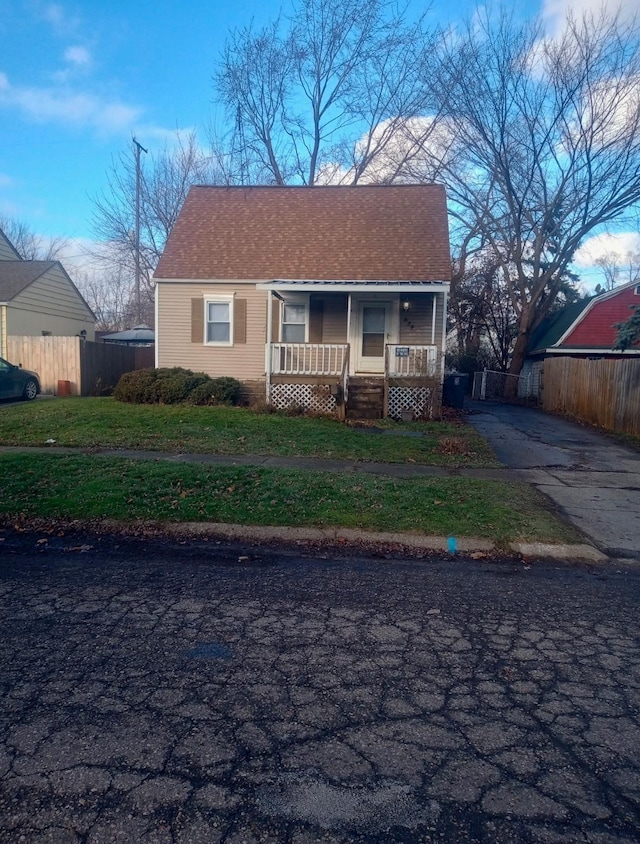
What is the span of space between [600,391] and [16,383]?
1714 cm

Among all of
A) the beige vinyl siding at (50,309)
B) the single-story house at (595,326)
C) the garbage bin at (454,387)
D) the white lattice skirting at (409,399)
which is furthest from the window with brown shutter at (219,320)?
the single-story house at (595,326)

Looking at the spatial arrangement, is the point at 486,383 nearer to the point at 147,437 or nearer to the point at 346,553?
the point at 147,437

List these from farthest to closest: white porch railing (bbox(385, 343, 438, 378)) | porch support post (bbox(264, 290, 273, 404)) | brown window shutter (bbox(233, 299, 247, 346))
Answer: brown window shutter (bbox(233, 299, 247, 346)) < porch support post (bbox(264, 290, 273, 404)) < white porch railing (bbox(385, 343, 438, 378))

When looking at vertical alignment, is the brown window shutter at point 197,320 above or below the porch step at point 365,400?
above

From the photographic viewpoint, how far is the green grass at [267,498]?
6.86 meters

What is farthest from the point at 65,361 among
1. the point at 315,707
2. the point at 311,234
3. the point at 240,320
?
the point at 315,707

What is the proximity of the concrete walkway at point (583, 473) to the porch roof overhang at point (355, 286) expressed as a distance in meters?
3.84

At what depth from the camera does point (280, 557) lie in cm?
599

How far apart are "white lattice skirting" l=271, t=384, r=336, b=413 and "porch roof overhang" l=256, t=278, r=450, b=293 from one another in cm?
254

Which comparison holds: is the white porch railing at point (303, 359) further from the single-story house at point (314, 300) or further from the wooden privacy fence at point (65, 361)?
the wooden privacy fence at point (65, 361)

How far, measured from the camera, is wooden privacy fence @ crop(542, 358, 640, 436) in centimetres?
1569

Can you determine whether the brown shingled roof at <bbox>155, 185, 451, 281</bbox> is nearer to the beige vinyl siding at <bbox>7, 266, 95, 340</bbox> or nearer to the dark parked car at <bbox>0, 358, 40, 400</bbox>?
the dark parked car at <bbox>0, 358, 40, 400</bbox>

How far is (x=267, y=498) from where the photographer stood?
7.50 metres

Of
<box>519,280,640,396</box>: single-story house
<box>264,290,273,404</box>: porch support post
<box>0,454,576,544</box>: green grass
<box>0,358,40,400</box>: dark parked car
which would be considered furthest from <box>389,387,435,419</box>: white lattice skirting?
<box>519,280,640,396</box>: single-story house
